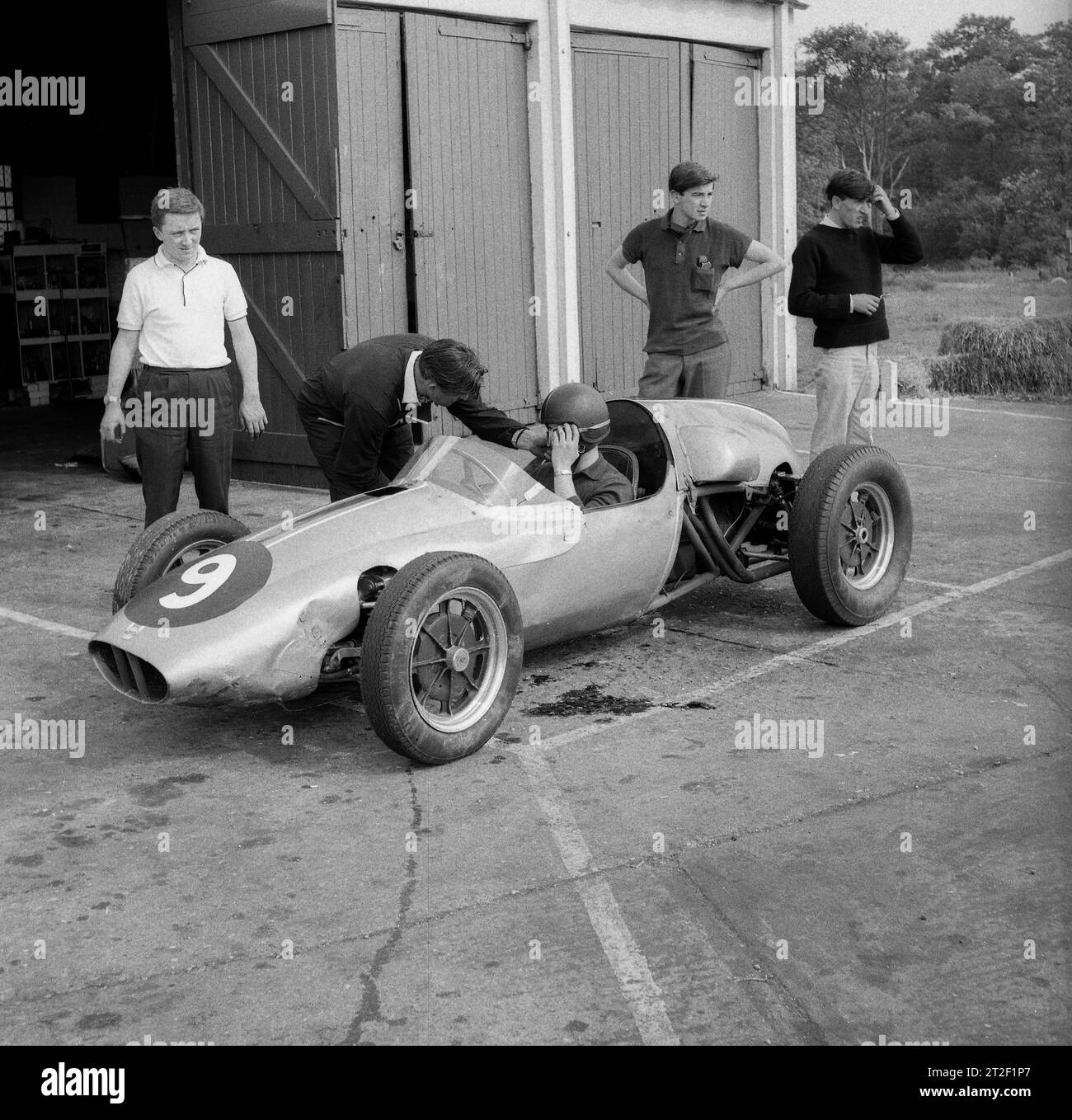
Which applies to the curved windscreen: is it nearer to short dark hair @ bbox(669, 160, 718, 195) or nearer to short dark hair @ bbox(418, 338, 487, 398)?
short dark hair @ bbox(418, 338, 487, 398)

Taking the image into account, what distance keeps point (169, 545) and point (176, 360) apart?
123 cm

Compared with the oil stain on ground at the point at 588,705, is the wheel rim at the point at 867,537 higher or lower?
higher

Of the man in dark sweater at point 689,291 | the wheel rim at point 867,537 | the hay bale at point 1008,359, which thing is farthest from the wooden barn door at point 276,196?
the hay bale at point 1008,359

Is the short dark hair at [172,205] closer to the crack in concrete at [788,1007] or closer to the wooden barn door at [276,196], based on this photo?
the wooden barn door at [276,196]

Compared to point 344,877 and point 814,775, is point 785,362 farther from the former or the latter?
point 344,877

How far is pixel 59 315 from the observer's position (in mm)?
16047

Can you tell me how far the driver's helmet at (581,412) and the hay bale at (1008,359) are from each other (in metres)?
9.75

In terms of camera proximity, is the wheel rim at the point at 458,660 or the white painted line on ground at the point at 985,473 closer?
the wheel rim at the point at 458,660

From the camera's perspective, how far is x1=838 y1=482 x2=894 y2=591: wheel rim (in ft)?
22.0

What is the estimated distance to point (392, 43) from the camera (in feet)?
33.3

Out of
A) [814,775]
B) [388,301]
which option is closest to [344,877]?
[814,775]

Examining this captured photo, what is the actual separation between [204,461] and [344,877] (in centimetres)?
320

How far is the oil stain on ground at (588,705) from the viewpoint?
18.8 feet

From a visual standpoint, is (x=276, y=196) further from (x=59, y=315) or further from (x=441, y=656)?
(x=59, y=315)
